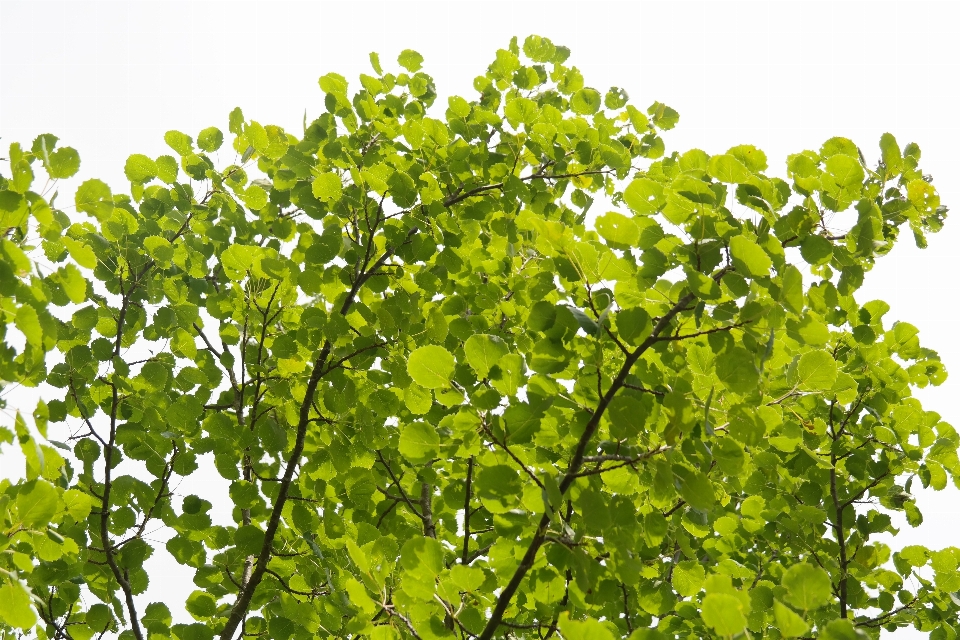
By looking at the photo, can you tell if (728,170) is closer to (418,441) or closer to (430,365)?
(430,365)

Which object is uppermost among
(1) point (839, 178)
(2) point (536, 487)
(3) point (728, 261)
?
(1) point (839, 178)

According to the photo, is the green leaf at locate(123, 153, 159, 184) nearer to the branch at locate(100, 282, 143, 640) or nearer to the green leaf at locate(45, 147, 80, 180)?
the branch at locate(100, 282, 143, 640)

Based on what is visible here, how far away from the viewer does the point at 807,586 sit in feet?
4.33

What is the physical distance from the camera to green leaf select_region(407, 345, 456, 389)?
5.12 feet

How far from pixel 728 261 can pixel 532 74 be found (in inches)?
88.2

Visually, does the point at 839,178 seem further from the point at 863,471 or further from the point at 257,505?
the point at 257,505

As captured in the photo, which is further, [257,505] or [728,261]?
[257,505]

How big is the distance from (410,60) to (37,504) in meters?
2.57

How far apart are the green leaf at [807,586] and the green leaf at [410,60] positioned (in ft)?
9.37

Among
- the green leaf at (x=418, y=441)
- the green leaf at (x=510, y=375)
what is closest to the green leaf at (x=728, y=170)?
the green leaf at (x=510, y=375)

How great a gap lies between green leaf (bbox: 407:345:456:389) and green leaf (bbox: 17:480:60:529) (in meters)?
0.88

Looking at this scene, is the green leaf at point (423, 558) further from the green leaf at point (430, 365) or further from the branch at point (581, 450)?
the green leaf at point (430, 365)

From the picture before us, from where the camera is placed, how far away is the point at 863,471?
10.5 ft

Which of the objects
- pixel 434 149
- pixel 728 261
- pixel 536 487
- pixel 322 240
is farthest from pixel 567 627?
pixel 434 149
